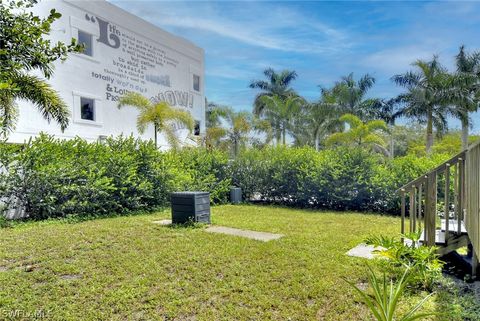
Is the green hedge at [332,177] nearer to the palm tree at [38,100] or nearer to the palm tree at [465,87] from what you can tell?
the palm tree at [38,100]

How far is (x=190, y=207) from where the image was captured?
7.32 meters

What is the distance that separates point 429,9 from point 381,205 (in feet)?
18.1

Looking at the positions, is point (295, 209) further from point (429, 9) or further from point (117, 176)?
point (429, 9)

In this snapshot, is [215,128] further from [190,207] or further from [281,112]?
[190,207]

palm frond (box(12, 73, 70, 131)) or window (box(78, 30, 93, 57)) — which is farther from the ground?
window (box(78, 30, 93, 57))

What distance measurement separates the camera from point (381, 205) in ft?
33.4

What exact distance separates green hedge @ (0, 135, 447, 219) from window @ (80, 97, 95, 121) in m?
5.02

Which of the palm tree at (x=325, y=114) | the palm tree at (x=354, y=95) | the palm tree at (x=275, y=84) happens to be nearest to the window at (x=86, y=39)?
the palm tree at (x=325, y=114)

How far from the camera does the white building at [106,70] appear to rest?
13320 mm

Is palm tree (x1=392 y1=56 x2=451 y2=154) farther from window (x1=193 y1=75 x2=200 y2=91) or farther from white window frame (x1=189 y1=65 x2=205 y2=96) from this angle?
window (x1=193 y1=75 x2=200 y2=91)

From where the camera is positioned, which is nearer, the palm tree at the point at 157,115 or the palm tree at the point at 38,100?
the palm tree at the point at 38,100

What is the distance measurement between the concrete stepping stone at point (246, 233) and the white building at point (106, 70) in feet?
31.2

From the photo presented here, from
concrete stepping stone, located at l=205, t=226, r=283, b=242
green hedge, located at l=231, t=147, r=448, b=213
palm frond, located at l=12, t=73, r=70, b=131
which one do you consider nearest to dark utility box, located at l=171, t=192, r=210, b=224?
concrete stepping stone, located at l=205, t=226, r=283, b=242

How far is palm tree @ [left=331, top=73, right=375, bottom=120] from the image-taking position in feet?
91.4
